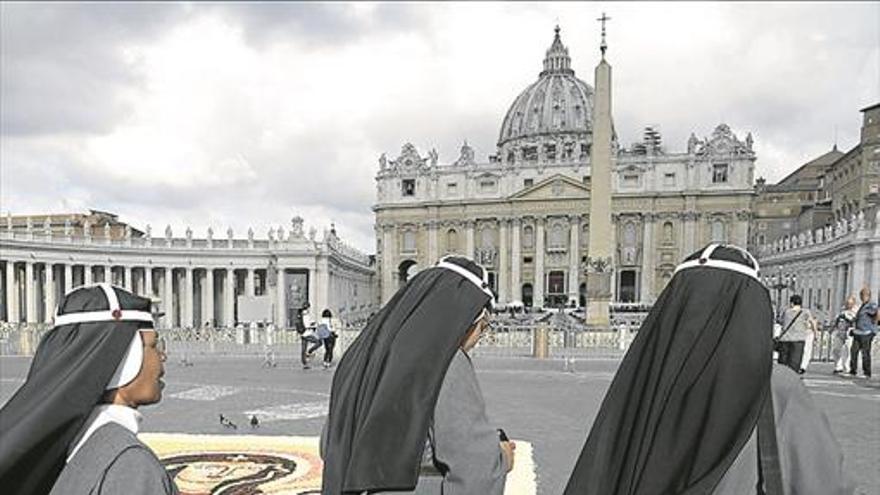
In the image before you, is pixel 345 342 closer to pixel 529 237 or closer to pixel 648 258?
pixel 529 237

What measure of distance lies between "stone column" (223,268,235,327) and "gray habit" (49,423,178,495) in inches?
2429

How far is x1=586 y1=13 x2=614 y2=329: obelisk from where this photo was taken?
28.7 meters

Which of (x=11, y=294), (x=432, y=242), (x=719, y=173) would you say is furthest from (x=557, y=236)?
(x=11, y=294)

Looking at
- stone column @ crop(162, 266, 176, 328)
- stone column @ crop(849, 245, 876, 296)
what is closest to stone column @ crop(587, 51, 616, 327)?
stone column @ crop(849, 245, 876, 296)

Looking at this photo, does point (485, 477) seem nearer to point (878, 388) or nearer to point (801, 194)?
point (878, 388)

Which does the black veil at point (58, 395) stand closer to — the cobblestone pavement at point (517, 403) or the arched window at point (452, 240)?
the cobblestone pavement at point (517, 403)

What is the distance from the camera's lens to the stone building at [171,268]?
50.9 metres

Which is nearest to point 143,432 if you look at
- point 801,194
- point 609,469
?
point 609,469

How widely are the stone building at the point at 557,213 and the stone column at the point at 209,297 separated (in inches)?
1191

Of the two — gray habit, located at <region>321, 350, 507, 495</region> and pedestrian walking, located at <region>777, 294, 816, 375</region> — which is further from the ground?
gray habit, located at <region>321, 350, 507, 495</region>

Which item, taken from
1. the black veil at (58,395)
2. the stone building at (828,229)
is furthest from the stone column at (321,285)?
the black veil at (58,395)

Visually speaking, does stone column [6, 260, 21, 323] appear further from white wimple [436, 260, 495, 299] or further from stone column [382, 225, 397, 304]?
white wimple [436, 260, 495, 299]

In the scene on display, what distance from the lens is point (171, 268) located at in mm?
57938

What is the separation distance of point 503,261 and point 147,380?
279 ft
